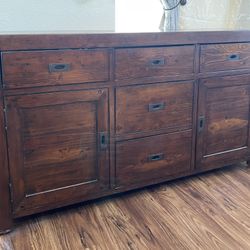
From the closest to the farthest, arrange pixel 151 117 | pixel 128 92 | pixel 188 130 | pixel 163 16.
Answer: pixel 128 92, pixel 151 117, pixel 188 130, pixel 163 16

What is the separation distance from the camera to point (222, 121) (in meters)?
1.94

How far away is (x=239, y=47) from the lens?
1851 mm

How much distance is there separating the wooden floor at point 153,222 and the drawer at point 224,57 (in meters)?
0.67

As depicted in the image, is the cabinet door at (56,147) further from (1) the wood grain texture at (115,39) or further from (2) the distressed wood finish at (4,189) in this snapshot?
(1) the wood grain texture at (115,39)

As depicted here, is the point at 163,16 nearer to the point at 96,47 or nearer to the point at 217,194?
the point at 96,47

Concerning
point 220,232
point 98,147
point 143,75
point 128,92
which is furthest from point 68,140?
point 220,232

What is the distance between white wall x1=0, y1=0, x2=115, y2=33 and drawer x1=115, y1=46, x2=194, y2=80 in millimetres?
445

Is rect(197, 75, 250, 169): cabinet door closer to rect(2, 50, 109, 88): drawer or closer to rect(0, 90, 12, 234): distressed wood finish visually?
rect(2, 50, 109, 88): drawer

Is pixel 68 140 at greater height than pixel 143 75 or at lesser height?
lesser

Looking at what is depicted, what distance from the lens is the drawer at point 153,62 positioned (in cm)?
154

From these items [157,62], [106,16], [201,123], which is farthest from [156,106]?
[106,16]

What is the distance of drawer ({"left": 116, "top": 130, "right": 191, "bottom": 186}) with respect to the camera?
66.9 inches

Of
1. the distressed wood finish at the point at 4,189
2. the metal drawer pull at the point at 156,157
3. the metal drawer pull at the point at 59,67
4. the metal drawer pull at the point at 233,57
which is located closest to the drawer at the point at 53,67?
the metal drawer pull at the point at 59,67

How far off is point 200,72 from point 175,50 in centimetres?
20
